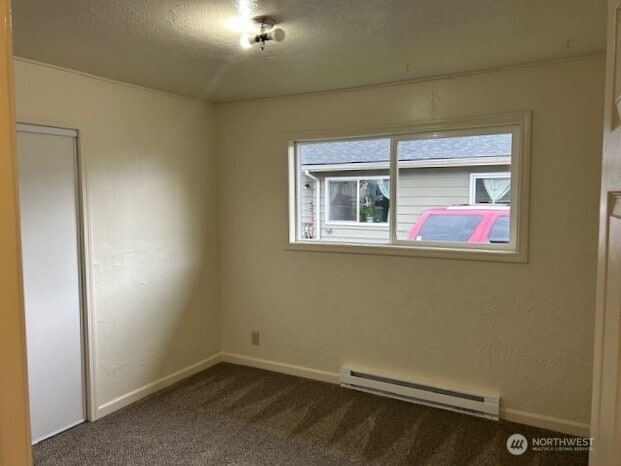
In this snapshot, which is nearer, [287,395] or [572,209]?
[572,209]

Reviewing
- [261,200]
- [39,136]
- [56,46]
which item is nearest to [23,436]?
[56,46]

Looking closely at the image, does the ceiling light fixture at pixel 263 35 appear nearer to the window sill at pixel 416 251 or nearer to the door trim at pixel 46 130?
the door trim at pixel 46 130

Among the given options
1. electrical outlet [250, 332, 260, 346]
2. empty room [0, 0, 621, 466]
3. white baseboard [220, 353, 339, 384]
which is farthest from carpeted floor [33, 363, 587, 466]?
electrical outlet [250, 332, 260, 346]

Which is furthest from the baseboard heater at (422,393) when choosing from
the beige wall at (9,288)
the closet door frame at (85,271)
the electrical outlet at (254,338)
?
the beige wall at (9,288)

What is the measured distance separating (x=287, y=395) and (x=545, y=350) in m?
1.85

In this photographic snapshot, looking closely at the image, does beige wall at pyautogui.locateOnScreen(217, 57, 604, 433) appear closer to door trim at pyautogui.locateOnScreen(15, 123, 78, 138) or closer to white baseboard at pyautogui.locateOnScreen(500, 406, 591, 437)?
white baseboard at pyautogui.locateOnScreen(500, 406, 591, 437)

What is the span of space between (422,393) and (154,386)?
2.06 meters

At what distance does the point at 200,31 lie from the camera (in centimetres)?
229

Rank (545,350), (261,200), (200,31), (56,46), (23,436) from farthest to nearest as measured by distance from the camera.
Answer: (261,200) < (545,350) < (56,46) < (200,31) < (23,436)

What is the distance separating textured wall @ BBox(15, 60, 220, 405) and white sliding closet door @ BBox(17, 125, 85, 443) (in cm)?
13

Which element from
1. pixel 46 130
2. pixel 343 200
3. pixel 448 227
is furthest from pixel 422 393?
pixel 46 130

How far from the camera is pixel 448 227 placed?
3.32 meters

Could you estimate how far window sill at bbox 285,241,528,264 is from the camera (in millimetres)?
3059

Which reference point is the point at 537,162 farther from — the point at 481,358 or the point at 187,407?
the point at 187,407
